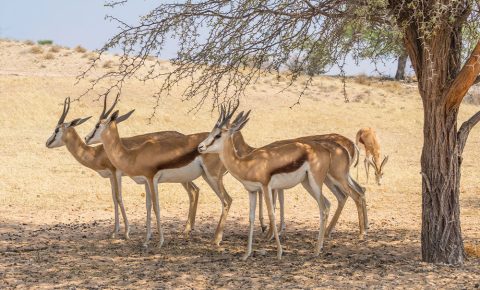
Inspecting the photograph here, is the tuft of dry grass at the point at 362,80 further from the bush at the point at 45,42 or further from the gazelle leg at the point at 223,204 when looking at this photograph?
the gazelle leg at the point at 223,204

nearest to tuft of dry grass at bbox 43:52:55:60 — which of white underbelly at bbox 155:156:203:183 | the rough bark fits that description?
white underbelly at bbox 155:156:203:183

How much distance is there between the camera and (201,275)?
8.88 metres

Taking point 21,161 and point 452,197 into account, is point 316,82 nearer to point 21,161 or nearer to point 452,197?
point 21,161

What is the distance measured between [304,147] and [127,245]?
2782 millimetres

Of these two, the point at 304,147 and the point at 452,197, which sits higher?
the point at 304,147

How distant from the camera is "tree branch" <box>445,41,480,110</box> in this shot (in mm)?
Result: 8875

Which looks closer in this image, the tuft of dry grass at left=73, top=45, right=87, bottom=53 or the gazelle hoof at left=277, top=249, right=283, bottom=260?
the gazelle hoof at left=277, top=249, right=283, bottom=260

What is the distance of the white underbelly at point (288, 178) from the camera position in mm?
9570

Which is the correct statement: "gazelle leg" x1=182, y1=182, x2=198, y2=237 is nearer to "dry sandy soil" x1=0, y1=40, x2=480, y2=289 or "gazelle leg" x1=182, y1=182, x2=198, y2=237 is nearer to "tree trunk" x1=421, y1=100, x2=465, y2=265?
"dry sandy soil" x1=0, y1=40, x2=480, y2=289

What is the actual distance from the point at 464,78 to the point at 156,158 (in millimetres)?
3846

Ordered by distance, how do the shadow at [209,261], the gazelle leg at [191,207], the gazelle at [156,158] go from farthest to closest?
the gazelle leg at [191,207] → the gazelle at [156,158] → the shadow at [209,261]

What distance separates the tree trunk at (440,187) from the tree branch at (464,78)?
0.19m

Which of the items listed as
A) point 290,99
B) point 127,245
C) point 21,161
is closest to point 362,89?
point 290,99

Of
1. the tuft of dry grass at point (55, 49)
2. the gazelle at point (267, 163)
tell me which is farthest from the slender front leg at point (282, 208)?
the tuft of dry grass at point (55, 49)
